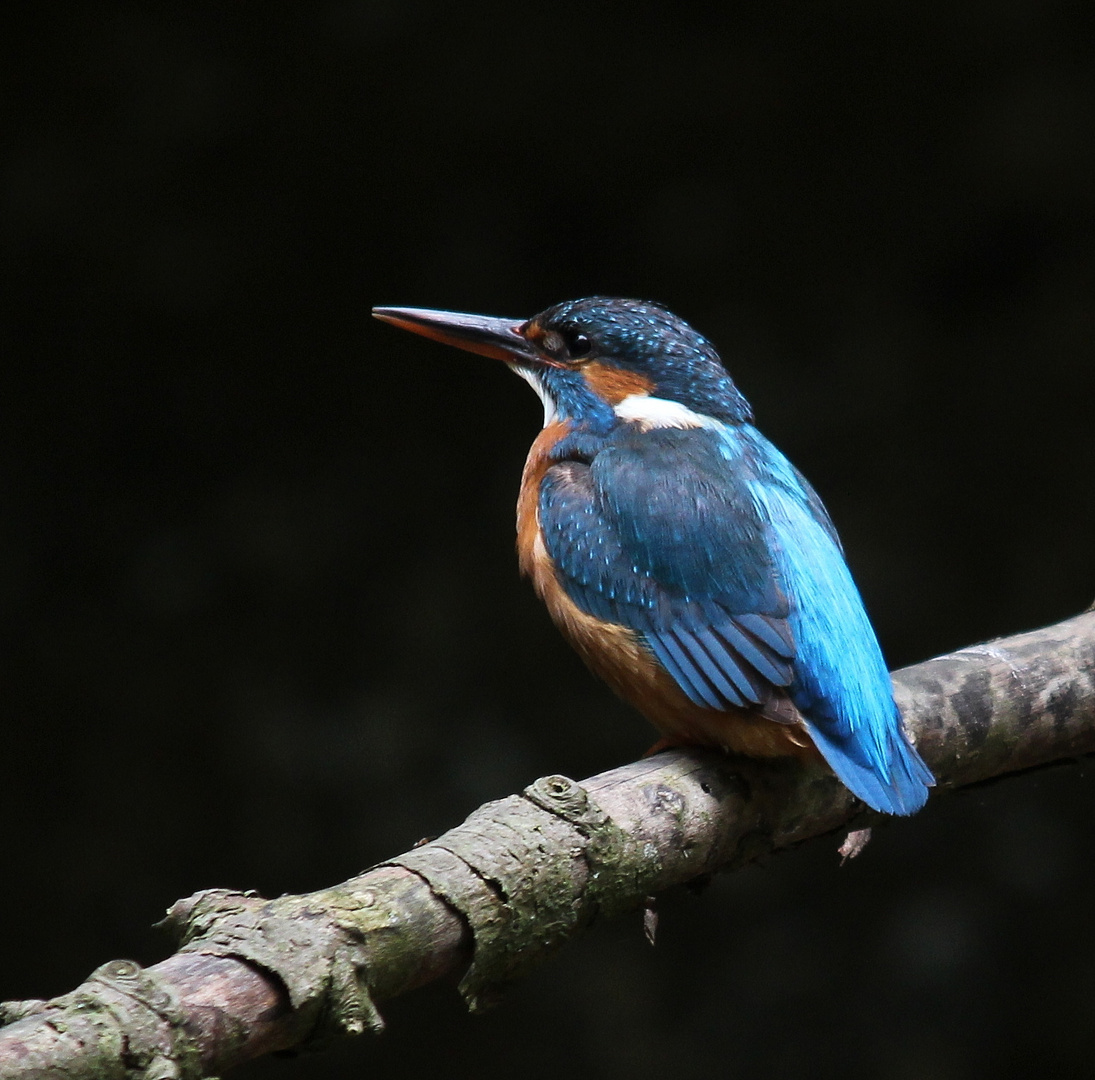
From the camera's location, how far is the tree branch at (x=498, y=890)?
0.96m

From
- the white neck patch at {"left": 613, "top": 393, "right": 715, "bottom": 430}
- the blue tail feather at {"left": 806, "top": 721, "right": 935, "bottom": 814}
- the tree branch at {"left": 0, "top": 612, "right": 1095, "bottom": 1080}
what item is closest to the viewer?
the tree branch at {"left": 0, "top": 612, "right": 1095, "bottom": 1080}

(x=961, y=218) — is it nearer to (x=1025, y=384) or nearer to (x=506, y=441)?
(x=1025, y=384)

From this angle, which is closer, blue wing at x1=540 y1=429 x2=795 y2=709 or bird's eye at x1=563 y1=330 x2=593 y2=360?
blue wing at x1=540 y1=429 x2=795 y2=709

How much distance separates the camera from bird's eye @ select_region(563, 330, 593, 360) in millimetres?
2070

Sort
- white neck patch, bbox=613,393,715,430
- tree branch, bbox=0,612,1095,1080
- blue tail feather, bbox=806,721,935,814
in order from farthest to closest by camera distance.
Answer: white neck patch, bbox=613,393,715,430
blue tail feather, bbox=806,721,935,814
tree branch, bbox=0,612,1095,1080

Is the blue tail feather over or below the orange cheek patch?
below

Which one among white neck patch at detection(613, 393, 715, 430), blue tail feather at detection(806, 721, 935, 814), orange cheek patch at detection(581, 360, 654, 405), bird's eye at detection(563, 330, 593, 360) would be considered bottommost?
blue tail feather at detection(806, 721, 935, 814)

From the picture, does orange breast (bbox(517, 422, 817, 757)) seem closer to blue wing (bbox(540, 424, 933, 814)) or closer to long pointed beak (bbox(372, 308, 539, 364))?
→ blue wing (bbox(540, 424, 933, 814))

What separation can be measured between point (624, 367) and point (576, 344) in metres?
0.09

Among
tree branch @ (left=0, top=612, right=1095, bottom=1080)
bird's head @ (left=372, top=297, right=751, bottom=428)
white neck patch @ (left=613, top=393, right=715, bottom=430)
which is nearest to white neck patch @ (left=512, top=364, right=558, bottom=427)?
bird's head @ (left=372, top=297, right=751, bottom=428)

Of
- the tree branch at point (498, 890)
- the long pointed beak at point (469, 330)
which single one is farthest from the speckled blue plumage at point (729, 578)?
the long pointed beak at point (469, 330)

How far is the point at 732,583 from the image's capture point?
168 cm

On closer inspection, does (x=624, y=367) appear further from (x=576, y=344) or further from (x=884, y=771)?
(x=884, y=771)

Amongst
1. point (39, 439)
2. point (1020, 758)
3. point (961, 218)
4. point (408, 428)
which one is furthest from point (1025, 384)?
point (39, 439)
